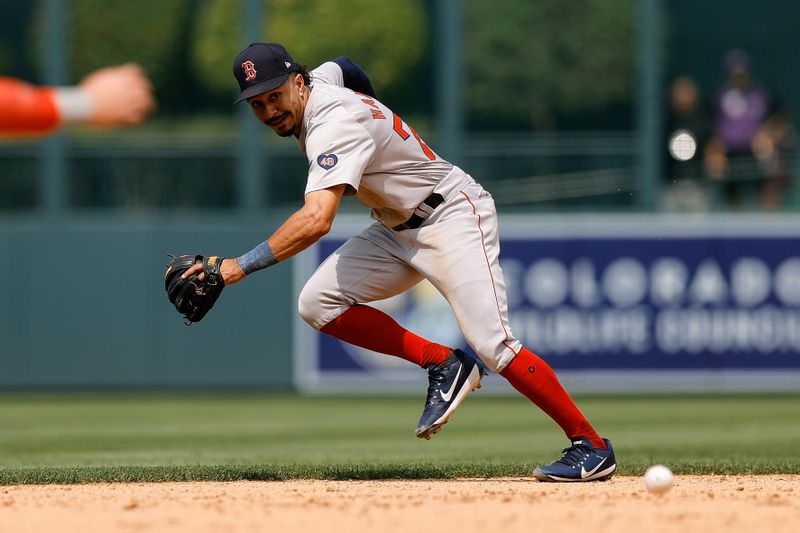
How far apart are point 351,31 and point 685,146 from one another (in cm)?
344

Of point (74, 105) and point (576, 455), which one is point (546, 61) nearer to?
point (576, 455)

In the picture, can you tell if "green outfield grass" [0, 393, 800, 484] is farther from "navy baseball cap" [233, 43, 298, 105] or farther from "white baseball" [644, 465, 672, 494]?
"navy baseball cap" [233, 43, 298, 105]

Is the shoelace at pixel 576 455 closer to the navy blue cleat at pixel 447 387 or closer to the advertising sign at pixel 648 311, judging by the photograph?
the navy blue cleat at pixel 447 387

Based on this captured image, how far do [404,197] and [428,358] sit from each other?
28.6 inches

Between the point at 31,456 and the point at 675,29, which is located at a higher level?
the point at 675,29

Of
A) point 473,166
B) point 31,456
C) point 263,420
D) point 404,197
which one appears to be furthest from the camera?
point 473,166

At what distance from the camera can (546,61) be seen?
13.4 metres

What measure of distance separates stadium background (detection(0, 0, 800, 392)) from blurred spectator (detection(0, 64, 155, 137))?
27.6ft

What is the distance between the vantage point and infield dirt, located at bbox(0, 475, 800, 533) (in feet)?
15.5

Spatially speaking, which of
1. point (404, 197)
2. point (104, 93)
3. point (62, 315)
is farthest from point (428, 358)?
point (62, 315)

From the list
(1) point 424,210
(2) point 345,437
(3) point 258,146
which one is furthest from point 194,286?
(3) point 258,146

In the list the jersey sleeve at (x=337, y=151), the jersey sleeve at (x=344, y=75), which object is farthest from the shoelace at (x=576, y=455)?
the jersey sleeve at (x=344, y=75)

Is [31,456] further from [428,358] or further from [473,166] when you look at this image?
[473,166]

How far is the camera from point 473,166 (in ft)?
43.8
